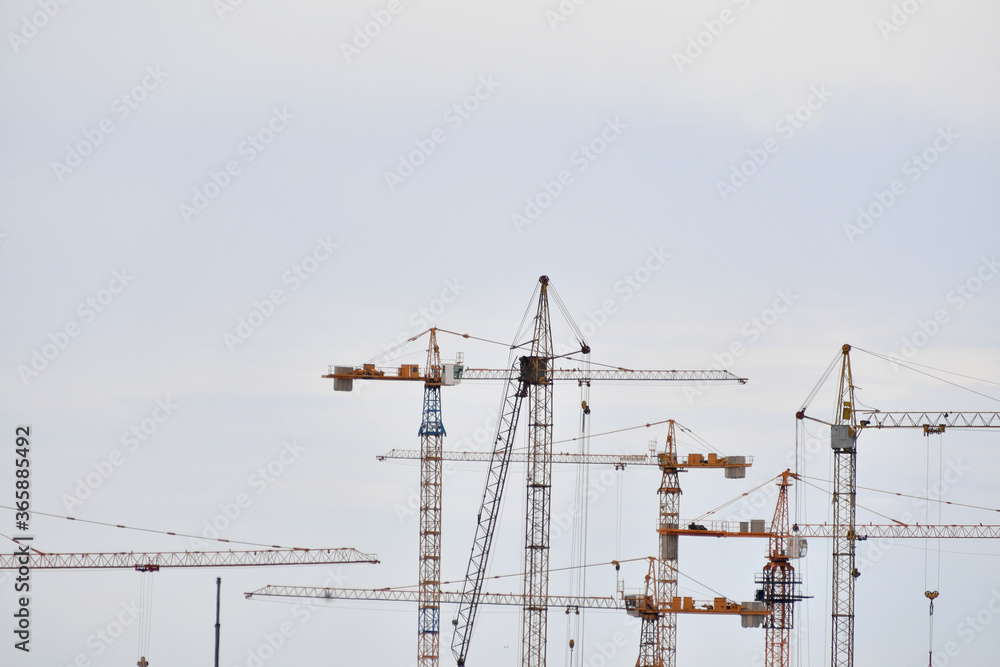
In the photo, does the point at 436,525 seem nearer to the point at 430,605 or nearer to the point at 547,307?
the point at 430,605

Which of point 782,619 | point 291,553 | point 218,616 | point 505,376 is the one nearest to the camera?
point 218,616

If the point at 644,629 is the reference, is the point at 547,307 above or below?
above

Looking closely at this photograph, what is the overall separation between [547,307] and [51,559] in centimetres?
6593

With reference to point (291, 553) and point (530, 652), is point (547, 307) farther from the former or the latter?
point (291, 553)

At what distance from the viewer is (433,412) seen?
6531 inches

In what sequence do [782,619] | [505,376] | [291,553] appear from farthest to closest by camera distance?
[291,553]
[505,376]
[782,619]

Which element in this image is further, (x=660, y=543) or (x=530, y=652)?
(x=660, y=543)

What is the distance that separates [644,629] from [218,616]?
45.7m

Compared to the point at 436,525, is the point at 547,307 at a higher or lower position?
higher

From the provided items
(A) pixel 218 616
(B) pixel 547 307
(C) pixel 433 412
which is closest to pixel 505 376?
(C) pixel 433 412

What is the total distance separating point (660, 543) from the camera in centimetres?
16612

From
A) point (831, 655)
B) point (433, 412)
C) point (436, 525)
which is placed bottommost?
point (831, 655)

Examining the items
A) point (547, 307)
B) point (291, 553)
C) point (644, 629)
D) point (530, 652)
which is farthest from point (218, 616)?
point (291, 553)

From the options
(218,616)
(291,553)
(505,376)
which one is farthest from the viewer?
(291,553)
